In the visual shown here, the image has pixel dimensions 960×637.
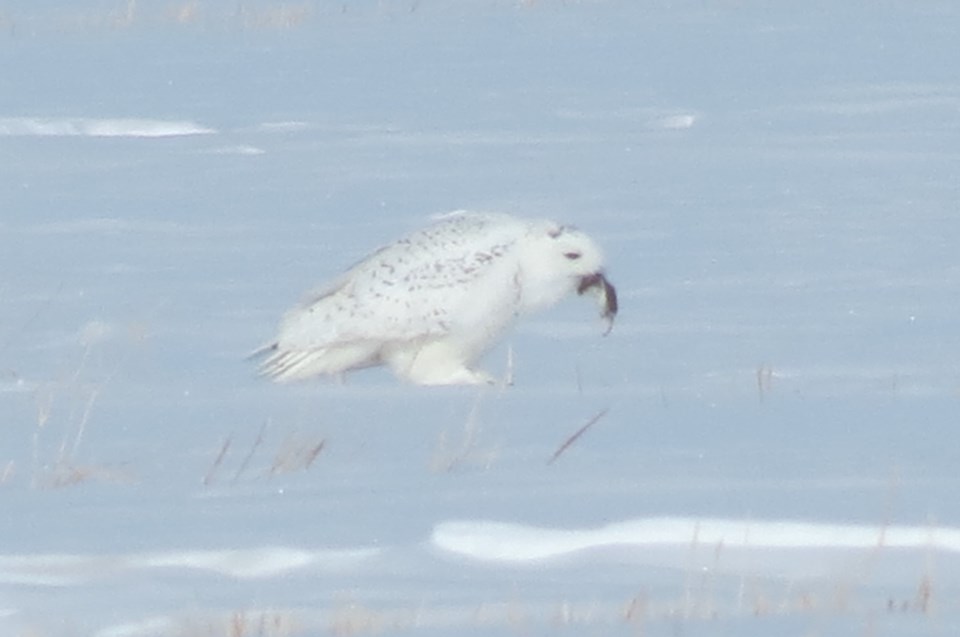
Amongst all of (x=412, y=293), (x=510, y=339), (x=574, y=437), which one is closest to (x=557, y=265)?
(x=412, y=293)

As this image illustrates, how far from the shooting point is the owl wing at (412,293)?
21.9 ft

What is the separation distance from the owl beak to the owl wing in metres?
0.27

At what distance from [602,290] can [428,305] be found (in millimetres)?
602

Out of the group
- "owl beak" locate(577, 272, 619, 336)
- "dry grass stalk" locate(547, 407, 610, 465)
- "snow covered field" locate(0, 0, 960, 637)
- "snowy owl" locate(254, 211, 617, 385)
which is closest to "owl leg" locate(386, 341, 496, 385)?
"snowy owl" locate(254, 211, 617, 385)

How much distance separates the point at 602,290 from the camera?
7.09 m

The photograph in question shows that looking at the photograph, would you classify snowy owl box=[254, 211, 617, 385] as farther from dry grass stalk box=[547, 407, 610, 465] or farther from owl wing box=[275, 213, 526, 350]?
dry grass stalk box=[547, 407, 610, 465]

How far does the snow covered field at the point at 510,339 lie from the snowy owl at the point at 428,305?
6.4 inches

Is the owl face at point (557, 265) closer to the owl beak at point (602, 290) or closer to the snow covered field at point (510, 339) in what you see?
the owl beak at point (602, 290)

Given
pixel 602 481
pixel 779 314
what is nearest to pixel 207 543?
pixel 602 481

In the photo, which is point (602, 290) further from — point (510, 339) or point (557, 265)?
point (510, 339)

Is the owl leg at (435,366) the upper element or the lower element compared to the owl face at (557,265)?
lower

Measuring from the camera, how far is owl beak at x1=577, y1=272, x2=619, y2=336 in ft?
22.9

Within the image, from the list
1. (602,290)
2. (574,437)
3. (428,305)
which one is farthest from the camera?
(602,290)

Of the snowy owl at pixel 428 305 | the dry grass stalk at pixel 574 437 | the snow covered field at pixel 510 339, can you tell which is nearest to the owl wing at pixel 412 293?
the snowy owl at pixel 428 305
